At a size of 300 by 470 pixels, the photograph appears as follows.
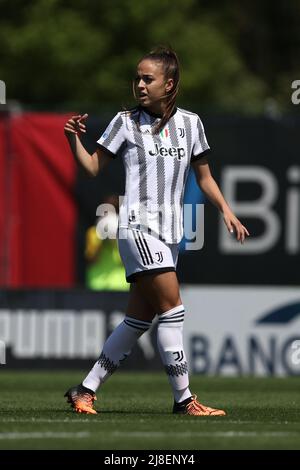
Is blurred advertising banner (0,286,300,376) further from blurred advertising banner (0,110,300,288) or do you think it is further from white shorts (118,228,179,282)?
white shorts (118,228,179,282)

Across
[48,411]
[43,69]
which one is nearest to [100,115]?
[48,411]

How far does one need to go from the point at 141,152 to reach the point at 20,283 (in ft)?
28.3

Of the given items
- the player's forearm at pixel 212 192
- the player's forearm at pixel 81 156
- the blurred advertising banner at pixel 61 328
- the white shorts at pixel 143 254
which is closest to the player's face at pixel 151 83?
the player's forearm at pixel 81 156

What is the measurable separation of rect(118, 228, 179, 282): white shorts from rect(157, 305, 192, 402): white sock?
0.97 feet

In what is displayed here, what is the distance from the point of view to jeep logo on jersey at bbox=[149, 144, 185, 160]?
8930 mm

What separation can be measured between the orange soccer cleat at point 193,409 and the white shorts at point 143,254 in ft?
2.69

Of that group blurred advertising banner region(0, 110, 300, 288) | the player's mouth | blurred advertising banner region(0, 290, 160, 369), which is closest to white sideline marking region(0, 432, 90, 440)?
the player's mouth

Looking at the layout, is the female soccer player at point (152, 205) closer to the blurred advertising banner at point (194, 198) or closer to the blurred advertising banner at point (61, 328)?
the blurred advertising banner at point (61, 328)

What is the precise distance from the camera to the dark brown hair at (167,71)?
9.04 m

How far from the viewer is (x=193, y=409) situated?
900 centimetres

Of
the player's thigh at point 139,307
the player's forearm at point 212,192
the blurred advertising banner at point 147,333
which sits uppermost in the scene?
the player's forearm at point 212,192

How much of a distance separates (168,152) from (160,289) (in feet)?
2.72

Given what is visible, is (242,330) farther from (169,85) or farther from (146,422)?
(146,422)
